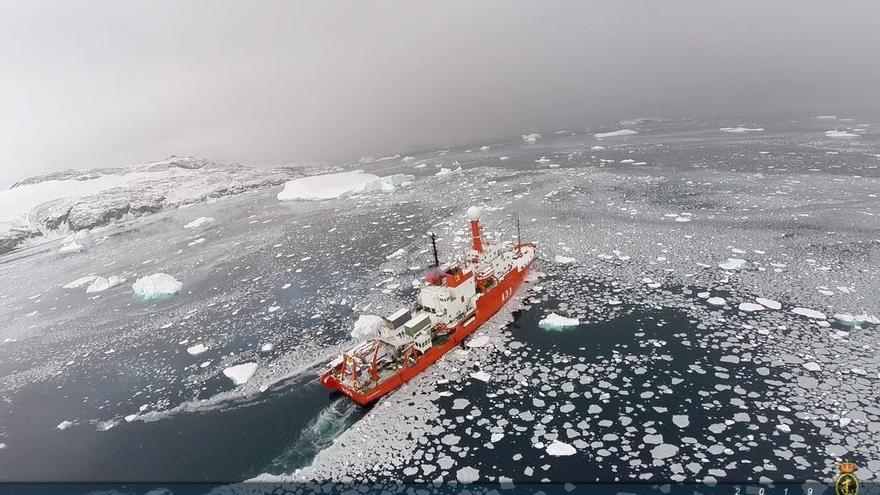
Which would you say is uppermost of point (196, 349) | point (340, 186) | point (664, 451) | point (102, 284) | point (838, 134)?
point (340, 186)

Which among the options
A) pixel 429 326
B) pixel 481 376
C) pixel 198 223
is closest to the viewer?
pixel 481 376

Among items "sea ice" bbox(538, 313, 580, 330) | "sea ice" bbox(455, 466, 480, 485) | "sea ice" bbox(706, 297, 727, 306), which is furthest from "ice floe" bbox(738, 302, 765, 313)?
"sea ice" bbox(455, 466, 480, 485)

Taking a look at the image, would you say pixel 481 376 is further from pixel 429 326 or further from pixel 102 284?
pixel 102 284

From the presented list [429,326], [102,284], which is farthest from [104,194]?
[429,326]

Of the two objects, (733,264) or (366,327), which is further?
(733,264)

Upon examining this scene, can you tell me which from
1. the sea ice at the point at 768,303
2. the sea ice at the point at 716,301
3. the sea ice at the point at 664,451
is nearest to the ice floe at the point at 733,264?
the sea ice at the point at 768,303

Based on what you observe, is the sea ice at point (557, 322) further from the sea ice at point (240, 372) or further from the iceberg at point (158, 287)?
the iceberg at point (158, 287)
